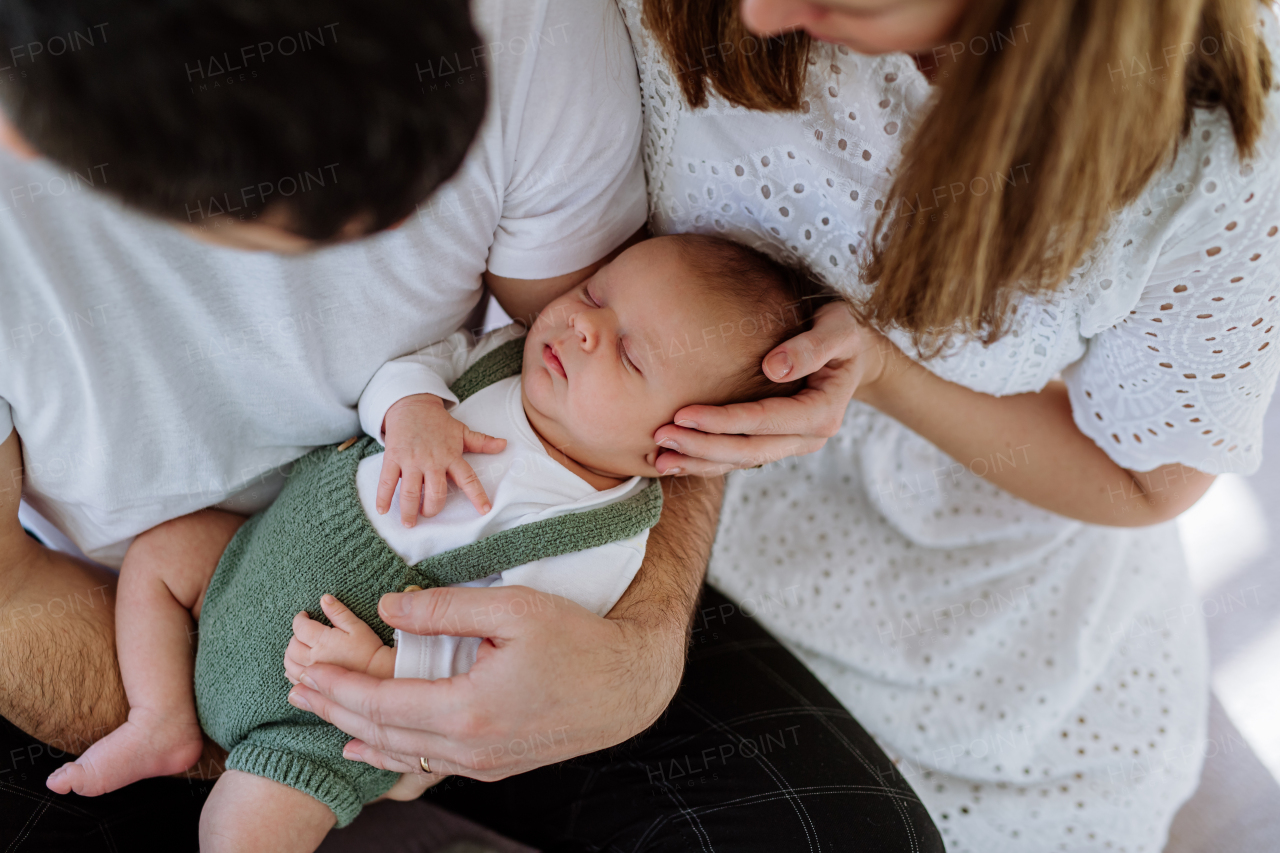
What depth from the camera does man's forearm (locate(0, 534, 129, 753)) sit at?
83 cm

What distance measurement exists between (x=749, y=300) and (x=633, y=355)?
0.15m

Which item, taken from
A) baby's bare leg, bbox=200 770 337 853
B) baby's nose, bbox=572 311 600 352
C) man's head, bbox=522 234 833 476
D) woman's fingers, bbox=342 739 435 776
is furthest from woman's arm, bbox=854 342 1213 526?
baby's bare leg, bbox=200 770 337 853

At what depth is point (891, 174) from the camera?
836 mm

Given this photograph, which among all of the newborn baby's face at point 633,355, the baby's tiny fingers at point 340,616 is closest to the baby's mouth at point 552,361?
the newborn baby's face at point 633,355

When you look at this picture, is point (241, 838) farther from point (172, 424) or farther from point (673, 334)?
point (673, 334)

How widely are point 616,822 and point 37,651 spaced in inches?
27.3

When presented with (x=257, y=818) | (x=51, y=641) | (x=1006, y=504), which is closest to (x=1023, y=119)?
(x=1006, y=504)

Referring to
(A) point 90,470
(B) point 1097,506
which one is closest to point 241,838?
(A) point 90,470

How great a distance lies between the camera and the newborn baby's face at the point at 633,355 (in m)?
0.91

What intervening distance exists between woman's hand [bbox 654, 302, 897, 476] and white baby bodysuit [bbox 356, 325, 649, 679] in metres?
0.11

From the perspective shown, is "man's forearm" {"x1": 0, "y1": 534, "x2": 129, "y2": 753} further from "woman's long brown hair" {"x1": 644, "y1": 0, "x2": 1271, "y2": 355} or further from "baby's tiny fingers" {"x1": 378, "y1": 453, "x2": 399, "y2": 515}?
"woman's long brown hair" {"x1": 644, "y1": 0, "x2": 1271, "y2": 355}

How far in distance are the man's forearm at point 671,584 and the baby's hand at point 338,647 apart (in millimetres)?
255

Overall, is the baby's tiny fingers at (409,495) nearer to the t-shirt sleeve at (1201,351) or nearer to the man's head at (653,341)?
the man's head at (653,341)

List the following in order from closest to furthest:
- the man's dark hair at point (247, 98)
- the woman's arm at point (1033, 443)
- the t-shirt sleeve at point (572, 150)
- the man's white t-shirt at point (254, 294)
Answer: the man's dark hair at point (247, 98) < the man's white t-shirt at point (254, 294) < the t-shirt sleeve at point (572, 150) < the woman's arm at point (1033, 443)
